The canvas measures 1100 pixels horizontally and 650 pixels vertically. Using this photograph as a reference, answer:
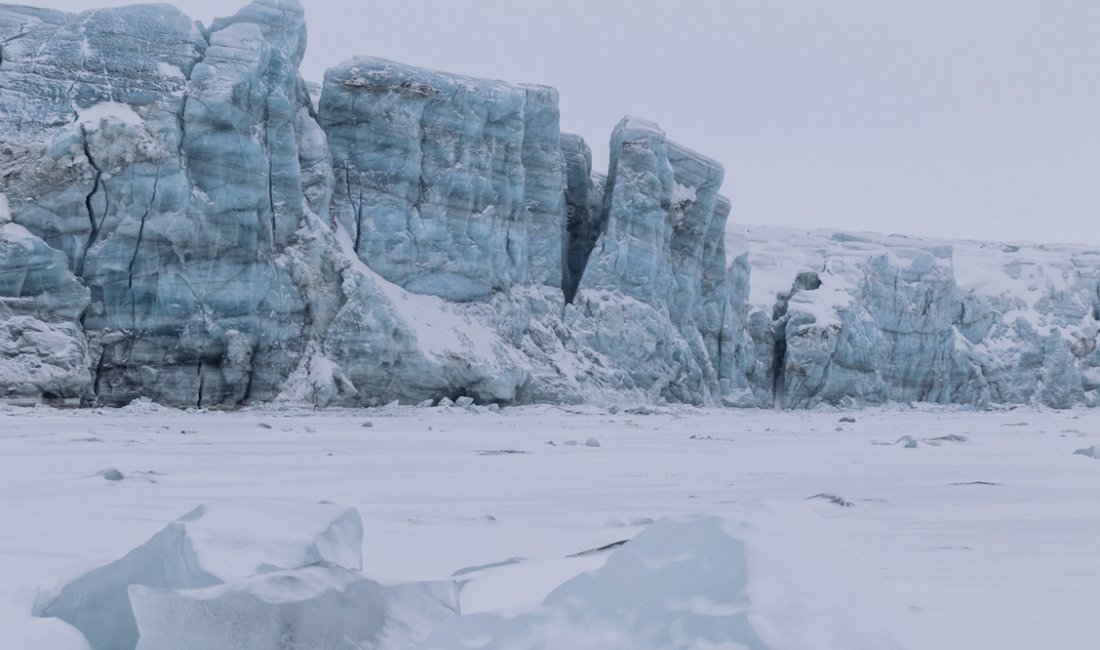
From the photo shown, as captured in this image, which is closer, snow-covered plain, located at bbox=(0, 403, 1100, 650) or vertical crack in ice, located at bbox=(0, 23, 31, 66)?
snow-covered plain, located at bbox=(0, 403, 1100, 650)

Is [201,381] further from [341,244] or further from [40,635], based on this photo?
[40,635]

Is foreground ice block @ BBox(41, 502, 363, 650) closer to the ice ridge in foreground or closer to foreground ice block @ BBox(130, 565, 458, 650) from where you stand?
the ice ridge in foreground

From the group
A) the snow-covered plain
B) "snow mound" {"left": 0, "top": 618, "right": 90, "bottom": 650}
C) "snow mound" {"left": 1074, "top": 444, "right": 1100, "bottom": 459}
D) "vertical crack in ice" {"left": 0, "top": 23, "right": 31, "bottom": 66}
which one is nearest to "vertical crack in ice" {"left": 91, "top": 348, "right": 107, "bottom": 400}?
"vertical crack in ice" {"left": 0, "top": 23, "right": 31, "bottom": 66}

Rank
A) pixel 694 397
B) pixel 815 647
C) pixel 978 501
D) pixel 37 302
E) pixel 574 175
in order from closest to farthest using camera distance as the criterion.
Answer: pixel 815 647, pixel 978 501, pixel 37 302, pixel 694 397, pixel 574 175

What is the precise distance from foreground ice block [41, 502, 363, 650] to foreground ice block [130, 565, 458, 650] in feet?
0.41

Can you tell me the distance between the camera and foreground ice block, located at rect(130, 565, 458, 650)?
4.32 feet

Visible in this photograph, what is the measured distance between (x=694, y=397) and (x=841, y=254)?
623 inches

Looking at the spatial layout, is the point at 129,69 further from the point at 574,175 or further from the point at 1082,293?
the point at 1082,293

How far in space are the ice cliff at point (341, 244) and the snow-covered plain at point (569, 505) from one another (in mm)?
9748

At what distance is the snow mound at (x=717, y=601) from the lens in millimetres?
1190

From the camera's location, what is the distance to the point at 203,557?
4.93 feet

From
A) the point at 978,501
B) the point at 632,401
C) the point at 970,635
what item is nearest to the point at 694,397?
the point at 632,401

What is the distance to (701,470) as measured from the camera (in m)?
5.47

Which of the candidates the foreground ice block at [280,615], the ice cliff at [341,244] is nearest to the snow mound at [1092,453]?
the foreground ice block at [280,615]
